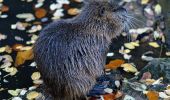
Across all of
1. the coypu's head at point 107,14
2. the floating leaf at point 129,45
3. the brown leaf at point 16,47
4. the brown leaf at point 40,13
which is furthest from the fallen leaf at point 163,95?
the brown leaf at point 40,13

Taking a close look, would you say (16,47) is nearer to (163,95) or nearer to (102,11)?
(102,11)

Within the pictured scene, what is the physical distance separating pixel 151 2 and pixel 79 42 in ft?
7.65

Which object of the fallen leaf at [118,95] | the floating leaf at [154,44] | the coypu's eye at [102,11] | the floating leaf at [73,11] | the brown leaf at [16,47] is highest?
the coypu's eye at [102,11]

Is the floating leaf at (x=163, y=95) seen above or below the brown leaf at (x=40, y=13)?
below

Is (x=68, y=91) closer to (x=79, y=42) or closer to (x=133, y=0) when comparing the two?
(x=79, y=42)

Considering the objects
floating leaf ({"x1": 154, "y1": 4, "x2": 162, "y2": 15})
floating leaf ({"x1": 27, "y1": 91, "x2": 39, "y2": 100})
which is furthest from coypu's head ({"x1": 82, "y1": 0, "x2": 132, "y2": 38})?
floating leaf ({"x1": 154, "y1": 4, "x2": 162, "y2": 15})

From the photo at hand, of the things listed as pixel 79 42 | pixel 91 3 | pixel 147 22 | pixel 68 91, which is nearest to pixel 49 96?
pixel 68 91

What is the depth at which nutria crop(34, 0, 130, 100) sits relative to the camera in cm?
434

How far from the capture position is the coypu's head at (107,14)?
461 cm

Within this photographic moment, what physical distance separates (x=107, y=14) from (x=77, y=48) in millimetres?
508

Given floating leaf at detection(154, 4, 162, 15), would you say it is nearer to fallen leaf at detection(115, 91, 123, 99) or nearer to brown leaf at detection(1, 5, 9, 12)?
fallen leaf at detection(115, 91, 123, 99)

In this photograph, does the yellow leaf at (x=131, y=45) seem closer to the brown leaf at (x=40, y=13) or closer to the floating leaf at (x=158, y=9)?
the floating leaf at (x=158, y=9)

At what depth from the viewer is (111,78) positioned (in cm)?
517

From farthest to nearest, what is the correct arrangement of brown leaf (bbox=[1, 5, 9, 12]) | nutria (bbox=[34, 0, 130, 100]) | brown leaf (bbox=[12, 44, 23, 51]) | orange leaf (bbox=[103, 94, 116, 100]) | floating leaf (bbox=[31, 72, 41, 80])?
1. brown leaf (bbox=[1, 5, 9, 12])
2. brown leaf (bbox=[12, 44, 23, 51])
3. floating leaf (bbox=[31, 72, 41, 80])
4. orange leaf (bbox=[103, 94, 116, 100])
5. nutria (bbox=[34, 0, 130, 100])
